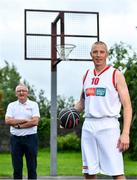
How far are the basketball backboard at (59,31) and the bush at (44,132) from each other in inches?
501

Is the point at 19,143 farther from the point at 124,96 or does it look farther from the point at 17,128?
the point at 124,96

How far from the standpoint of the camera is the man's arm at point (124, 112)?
6.75 metres

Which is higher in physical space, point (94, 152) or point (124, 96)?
point (124, 96)

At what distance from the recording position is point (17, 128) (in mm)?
10594

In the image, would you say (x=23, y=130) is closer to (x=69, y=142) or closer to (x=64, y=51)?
(x=64, y=51)

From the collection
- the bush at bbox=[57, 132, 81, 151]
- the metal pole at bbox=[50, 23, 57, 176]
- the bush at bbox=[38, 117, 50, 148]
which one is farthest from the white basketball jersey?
the bush at bbox=[57, 132, 81, 151]

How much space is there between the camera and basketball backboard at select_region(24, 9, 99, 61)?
58.0 ft

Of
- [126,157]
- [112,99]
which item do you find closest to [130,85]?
[126,157]

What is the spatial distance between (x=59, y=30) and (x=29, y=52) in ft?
3.52

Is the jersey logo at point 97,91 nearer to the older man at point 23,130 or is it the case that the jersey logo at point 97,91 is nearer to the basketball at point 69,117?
the basketball at point 69,117

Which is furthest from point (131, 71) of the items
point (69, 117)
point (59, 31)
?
point (69, 117)

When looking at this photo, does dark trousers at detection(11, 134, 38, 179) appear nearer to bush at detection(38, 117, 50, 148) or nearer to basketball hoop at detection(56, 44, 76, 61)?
basketball hoop at detection(56, 44, 76, 61)

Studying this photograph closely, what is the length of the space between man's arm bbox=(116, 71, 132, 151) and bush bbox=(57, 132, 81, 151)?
25.3 meters

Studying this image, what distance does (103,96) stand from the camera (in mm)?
6895
